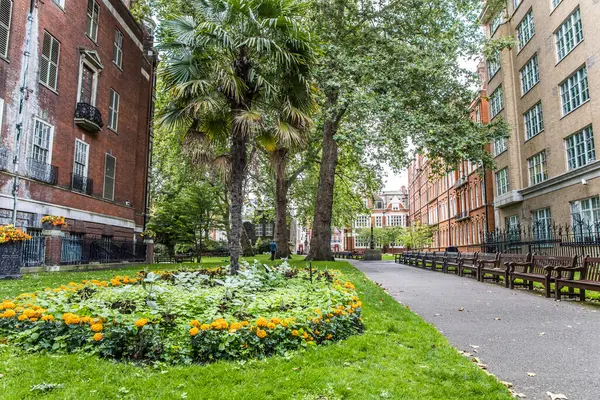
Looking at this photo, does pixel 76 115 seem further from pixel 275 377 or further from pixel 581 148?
pixel 581 148

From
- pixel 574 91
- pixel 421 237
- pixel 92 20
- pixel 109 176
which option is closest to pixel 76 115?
pixel 109 176

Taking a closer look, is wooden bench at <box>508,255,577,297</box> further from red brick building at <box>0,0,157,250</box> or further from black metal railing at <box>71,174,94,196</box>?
black metal railing at <box>71,174,94,196</box>

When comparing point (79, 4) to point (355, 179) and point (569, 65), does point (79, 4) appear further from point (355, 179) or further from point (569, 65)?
point (569, 65)

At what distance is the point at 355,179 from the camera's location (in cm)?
3003

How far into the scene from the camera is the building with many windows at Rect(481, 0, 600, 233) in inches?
712

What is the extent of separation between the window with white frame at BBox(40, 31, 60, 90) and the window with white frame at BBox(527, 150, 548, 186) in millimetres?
24510

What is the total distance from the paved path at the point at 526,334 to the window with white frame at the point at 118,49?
19207 millimetres

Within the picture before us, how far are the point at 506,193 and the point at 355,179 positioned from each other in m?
10.1

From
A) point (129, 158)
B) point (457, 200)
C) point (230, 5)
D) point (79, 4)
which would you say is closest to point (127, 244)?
point (129, 158)

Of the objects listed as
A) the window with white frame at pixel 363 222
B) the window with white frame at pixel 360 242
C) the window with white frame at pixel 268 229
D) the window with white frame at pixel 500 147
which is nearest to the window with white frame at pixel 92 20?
the window with white frame at pixel 500 147

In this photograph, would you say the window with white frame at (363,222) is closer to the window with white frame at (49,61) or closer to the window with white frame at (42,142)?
the window with white frame at (42,142)

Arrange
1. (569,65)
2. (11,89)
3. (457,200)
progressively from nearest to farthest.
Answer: (11,89) < (569,65) < (457,200)

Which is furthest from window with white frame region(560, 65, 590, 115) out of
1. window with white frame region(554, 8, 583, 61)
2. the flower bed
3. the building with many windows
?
the flower bed

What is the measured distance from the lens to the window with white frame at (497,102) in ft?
91.2
